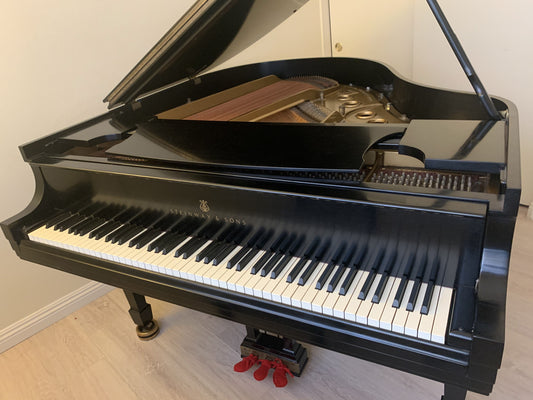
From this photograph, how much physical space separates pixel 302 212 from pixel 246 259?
0.93 feet

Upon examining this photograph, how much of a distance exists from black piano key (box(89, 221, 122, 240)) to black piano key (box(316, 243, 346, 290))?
3.05 feet

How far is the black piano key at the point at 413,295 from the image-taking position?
1.04 m

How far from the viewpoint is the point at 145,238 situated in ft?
5.04

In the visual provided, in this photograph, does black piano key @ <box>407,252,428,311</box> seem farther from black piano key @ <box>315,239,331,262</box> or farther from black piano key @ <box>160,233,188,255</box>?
black piano key @ <box>160,233,188,255</box>

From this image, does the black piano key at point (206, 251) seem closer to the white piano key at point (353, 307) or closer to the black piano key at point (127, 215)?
the black piano key at point (127, 215)

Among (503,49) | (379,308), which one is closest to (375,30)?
(503,49)

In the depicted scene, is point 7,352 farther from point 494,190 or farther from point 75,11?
point 494,190

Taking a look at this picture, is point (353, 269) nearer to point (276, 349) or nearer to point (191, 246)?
point (191, 246)

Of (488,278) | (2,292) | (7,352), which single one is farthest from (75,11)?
(488,278)

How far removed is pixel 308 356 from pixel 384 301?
0.99 m

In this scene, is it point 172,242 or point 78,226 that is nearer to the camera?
point 172,242

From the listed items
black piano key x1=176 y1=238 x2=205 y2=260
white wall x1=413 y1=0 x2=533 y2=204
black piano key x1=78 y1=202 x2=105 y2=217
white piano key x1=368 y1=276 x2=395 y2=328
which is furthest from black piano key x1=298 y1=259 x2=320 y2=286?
white wall x1=413 y1=0 x2=533 y2=204

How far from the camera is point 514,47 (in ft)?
8.71

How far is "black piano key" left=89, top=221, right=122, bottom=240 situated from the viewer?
162cm
